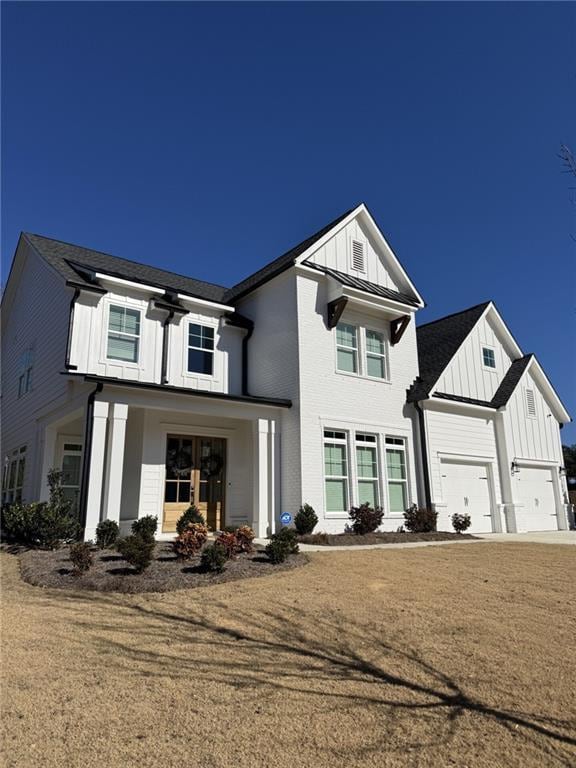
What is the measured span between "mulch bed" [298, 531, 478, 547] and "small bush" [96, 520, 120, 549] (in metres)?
4.32

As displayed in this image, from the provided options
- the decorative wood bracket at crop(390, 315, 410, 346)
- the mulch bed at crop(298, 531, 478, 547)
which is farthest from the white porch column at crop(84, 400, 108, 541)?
the decorative wood bracket at crop(390, 315, 410, 346)

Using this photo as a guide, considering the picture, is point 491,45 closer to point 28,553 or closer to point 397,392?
point 397,392

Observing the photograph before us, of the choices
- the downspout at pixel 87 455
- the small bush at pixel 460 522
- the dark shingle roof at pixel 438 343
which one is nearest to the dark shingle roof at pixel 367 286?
the dark shingle roof at pixel 438 343

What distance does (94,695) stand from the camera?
3.84m

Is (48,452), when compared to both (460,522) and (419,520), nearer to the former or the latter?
(419,520)

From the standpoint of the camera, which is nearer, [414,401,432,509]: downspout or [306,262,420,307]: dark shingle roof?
[306,262,420,307]: dark shingle roof

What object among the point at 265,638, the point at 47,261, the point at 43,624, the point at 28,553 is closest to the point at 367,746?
the point at 265,638

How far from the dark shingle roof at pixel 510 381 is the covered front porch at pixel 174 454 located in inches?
355

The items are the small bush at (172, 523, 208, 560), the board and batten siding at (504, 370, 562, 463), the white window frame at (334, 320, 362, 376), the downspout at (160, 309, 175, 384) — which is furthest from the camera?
the board and batten siding at (504, 370, 562, 463)

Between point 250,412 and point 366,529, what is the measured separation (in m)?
4.37

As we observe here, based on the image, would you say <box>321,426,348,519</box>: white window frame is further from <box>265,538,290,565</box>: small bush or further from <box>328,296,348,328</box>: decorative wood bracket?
<box>265,538,290,565</box>: small bush

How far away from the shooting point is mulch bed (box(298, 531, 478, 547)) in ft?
39.8

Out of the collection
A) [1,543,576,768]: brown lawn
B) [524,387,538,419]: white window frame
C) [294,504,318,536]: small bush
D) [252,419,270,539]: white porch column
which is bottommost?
[1,543,576,768]: brown lawn

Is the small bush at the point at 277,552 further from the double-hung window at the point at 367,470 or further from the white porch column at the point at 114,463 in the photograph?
the double-hung window at the point at 367,470
